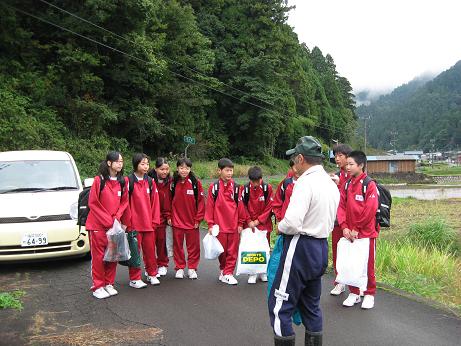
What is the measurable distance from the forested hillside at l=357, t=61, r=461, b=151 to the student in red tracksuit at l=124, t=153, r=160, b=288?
449 ft

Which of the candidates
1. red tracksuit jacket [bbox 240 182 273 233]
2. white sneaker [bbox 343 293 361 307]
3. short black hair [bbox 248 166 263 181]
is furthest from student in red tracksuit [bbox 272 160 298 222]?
white sneaker [bbox 343 293 361 307]

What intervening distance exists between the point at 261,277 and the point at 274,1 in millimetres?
42892

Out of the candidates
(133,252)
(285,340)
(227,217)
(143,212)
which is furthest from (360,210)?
(133,252)

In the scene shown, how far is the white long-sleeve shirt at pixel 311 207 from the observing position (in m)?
3.28

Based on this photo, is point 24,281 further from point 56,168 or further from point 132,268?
point 56,168

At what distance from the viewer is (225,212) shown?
6.01m

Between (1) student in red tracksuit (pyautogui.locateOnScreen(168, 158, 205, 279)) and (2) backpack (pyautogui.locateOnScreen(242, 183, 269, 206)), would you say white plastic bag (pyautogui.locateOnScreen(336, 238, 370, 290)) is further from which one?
(1) student in red tracksuit (pyautogui.locateOnScreen(168, 158, 205, 279))

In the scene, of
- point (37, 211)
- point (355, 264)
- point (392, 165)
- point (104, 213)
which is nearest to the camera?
point (355, 264)

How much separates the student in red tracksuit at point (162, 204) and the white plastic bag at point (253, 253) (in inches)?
50.0

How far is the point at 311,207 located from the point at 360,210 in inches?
77.8

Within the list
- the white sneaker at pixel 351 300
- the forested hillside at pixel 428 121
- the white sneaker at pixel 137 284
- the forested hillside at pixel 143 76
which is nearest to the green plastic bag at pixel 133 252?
the white sneaker at pixel 137 284

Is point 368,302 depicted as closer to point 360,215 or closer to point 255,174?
point 360,215

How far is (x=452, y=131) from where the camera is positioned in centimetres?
12669

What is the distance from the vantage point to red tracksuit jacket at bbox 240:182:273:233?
19.5 feet
